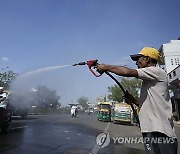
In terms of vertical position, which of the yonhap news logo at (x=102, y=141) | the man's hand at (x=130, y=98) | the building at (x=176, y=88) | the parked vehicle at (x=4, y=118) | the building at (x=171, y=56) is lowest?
the yonhap news logo at (x=102, y=141)

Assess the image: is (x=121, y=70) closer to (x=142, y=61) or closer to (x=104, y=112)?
(x=142, y=61)

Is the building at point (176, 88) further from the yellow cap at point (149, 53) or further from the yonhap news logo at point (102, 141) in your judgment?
the yellow cap at point (149, 53)

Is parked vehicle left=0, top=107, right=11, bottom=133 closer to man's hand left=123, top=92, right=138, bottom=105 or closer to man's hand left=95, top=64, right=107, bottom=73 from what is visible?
man's hand left=123, top=92, right=138, bottom=105

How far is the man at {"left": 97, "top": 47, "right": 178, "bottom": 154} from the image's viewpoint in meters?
2.41

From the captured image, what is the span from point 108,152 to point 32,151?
2.37m

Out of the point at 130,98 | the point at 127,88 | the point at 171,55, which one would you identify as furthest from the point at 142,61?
the point at 127,88

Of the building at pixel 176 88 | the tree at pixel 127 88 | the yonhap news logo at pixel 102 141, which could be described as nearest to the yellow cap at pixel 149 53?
the yonhap news logo at pixel 102 141

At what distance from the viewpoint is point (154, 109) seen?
8.11ft

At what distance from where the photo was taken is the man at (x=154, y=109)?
7.89 feet

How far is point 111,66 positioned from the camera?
2.57 m

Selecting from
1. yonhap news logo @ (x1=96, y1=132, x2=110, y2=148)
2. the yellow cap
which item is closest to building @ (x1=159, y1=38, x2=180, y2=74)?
yonhap news logo @ (x1=96, y1=132, x2=110, y2=148)

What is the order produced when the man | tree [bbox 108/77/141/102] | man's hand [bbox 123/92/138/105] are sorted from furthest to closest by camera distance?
tree [bbox 108/77/141/102], man's hand [bbox 123/92/138/105], the man

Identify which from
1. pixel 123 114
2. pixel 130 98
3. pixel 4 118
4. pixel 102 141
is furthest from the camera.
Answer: pixel 123 114

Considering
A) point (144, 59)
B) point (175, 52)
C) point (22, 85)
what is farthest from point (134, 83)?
point (144, 59)
